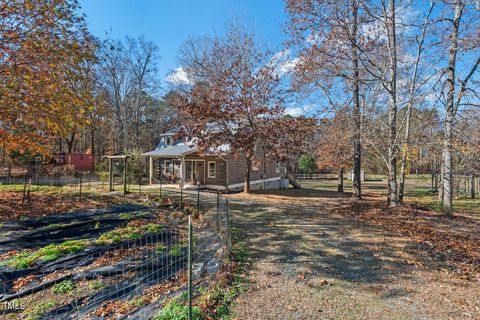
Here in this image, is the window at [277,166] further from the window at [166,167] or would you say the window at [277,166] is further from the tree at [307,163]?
the tree at [307,163]

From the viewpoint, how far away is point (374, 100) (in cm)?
1482

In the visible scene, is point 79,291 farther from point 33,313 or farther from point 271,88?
point 271,88

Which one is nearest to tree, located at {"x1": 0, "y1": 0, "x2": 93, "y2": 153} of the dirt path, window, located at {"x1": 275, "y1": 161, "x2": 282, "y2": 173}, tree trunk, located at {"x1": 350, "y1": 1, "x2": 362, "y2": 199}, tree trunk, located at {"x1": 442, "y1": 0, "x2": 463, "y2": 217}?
the dirt path

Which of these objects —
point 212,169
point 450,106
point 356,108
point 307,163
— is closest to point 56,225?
point 356,108

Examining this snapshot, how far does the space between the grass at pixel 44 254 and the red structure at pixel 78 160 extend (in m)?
27.6

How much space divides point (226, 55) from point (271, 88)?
4.52 metres

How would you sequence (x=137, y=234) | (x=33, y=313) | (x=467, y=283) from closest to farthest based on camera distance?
(x=33, y=313) < (x=467, y=283) < (x=137, y=234)

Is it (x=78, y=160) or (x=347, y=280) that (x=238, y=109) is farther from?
(x=78, y=160)

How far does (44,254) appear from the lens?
5.52 metres

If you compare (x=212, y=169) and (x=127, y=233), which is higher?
(x=212, y=169)

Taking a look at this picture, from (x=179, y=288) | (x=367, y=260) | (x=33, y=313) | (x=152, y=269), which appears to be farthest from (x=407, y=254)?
(x=33, y=313)

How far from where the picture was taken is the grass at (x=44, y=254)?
16.7 ft

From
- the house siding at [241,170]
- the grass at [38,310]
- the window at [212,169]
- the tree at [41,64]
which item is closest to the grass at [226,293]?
the grass at [38,310]

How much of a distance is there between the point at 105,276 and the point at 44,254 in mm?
1876
